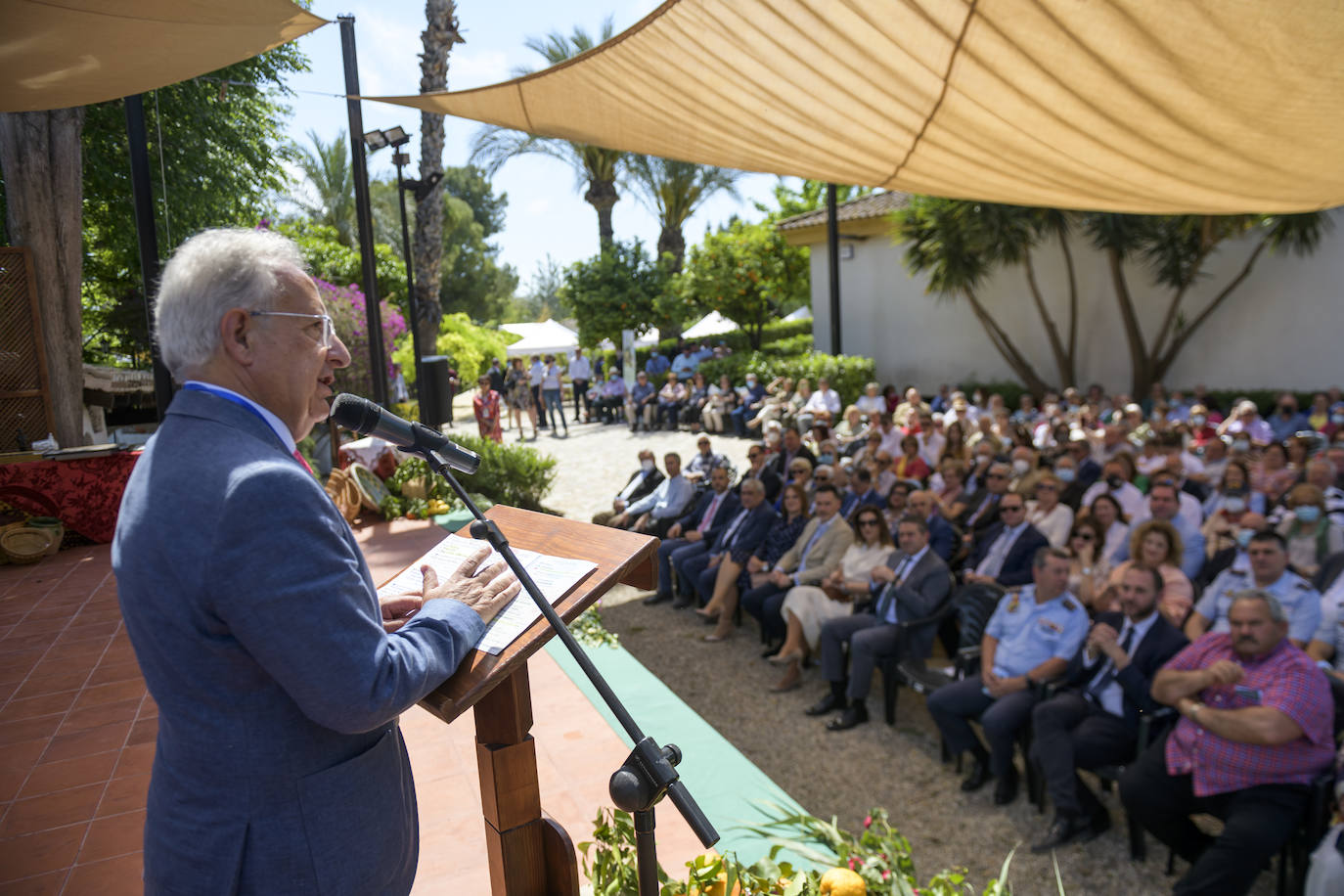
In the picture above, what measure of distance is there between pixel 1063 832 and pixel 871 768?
106cm

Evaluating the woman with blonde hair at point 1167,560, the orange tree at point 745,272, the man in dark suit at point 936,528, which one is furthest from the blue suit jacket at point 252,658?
the orange tree at point 745,272

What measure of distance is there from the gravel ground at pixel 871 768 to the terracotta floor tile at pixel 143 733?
9.74 feet

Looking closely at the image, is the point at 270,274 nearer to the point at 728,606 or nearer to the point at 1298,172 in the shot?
the point at 1298,172

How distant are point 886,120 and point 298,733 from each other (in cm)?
374

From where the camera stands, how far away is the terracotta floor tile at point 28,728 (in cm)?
369

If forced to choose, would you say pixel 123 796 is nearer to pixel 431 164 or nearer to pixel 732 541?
pixel 732 541

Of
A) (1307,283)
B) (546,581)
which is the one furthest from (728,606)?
(1307,283)

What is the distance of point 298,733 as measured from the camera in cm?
122

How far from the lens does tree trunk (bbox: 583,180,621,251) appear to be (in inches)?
1056

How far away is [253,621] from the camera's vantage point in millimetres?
1104

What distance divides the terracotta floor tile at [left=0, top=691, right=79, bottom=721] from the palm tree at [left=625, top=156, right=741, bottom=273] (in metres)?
25.0

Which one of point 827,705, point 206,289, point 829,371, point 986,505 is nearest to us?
point 206,289

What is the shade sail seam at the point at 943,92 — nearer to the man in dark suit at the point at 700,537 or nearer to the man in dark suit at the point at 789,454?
the man in dark suit at the point at 700,537

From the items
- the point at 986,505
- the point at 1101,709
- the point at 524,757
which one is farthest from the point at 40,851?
the point at 986,505
